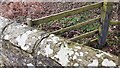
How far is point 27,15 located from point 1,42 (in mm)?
5344

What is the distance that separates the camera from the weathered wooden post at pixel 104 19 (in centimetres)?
413

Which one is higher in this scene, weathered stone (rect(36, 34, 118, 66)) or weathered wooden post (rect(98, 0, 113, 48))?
weathered stone (rect(36, 34, 118, 66))

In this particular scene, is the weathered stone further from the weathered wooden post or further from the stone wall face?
the weathered wooden post

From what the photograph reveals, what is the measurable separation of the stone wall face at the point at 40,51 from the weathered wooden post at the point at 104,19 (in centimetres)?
272

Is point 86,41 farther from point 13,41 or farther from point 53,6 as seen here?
point 13,41

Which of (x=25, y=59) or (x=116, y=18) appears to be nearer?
(x=25, y=59)

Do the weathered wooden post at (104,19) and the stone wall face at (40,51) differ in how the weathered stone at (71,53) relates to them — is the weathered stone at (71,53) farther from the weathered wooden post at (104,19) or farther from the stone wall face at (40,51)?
the weathered wooden post at (104,19)

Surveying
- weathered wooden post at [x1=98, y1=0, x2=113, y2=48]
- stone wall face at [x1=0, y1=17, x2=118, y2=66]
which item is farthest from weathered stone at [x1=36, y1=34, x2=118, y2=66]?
weathered wooden post at [x1=98, y1=0, x2=113, y2=48]

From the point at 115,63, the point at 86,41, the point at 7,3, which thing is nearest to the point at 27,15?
the point at 7,3

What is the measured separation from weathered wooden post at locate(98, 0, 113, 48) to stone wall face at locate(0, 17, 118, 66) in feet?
8.92

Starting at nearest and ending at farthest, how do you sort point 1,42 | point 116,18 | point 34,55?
point 34,55
point 1,42
point 116,18

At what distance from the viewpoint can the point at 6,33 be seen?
1.68 meters

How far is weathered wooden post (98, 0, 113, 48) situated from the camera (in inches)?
163

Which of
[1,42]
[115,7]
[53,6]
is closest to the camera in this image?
[1,42]
